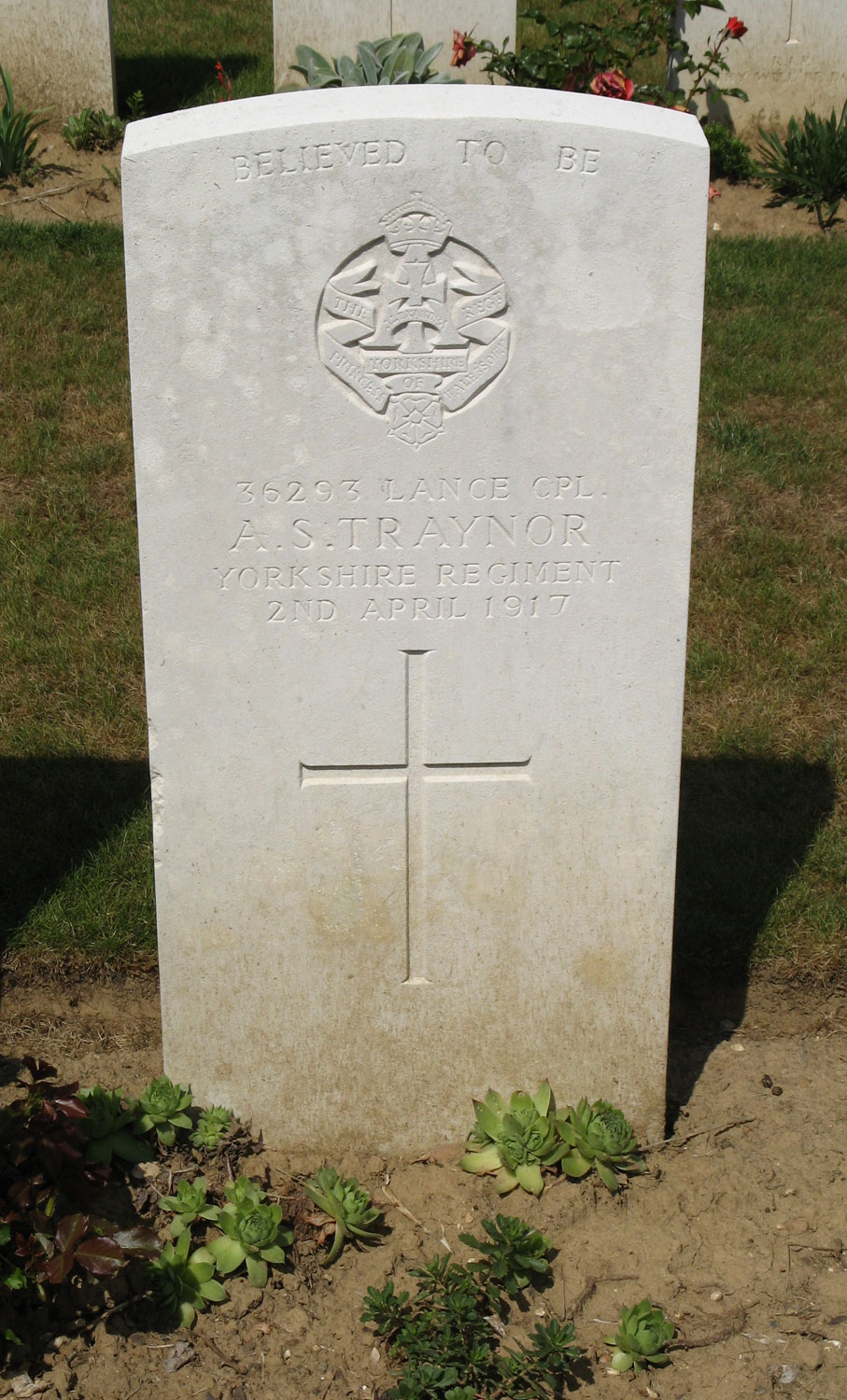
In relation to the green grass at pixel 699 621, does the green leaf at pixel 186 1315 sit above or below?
below

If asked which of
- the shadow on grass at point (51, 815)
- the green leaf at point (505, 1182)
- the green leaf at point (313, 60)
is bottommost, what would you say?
the green leaf at point (505, 1182)

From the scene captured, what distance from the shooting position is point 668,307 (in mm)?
2510

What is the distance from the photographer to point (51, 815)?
12.9 ft

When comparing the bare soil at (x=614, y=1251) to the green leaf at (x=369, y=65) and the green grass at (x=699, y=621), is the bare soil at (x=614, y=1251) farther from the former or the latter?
the green leaf at (x=369, y=65)

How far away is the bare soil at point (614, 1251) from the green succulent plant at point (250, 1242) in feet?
0.18

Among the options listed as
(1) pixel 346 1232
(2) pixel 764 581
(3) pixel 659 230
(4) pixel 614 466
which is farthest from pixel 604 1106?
(2) pixel 764 581

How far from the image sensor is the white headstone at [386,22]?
7.96 m

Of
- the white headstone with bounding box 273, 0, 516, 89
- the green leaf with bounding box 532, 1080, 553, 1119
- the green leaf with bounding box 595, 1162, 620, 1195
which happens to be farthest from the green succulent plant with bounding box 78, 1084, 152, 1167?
the white headstone with bounding box 273, 0, 516, 89

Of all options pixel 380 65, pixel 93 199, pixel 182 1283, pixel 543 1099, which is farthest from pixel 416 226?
pixel 93 199

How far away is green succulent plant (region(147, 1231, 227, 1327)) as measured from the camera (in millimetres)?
2639

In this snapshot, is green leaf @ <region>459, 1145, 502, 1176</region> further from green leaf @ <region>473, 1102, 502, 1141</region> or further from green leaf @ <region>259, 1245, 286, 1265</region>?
green leaf @ <region>259, 1245, 286, 1265</region>

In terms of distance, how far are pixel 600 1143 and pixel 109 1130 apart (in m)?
1.05

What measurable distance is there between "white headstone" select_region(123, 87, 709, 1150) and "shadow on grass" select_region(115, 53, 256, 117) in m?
6.48

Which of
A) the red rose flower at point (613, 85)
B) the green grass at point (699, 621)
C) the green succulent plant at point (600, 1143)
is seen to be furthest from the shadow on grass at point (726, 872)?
the red rose flower at point (613, 85)
